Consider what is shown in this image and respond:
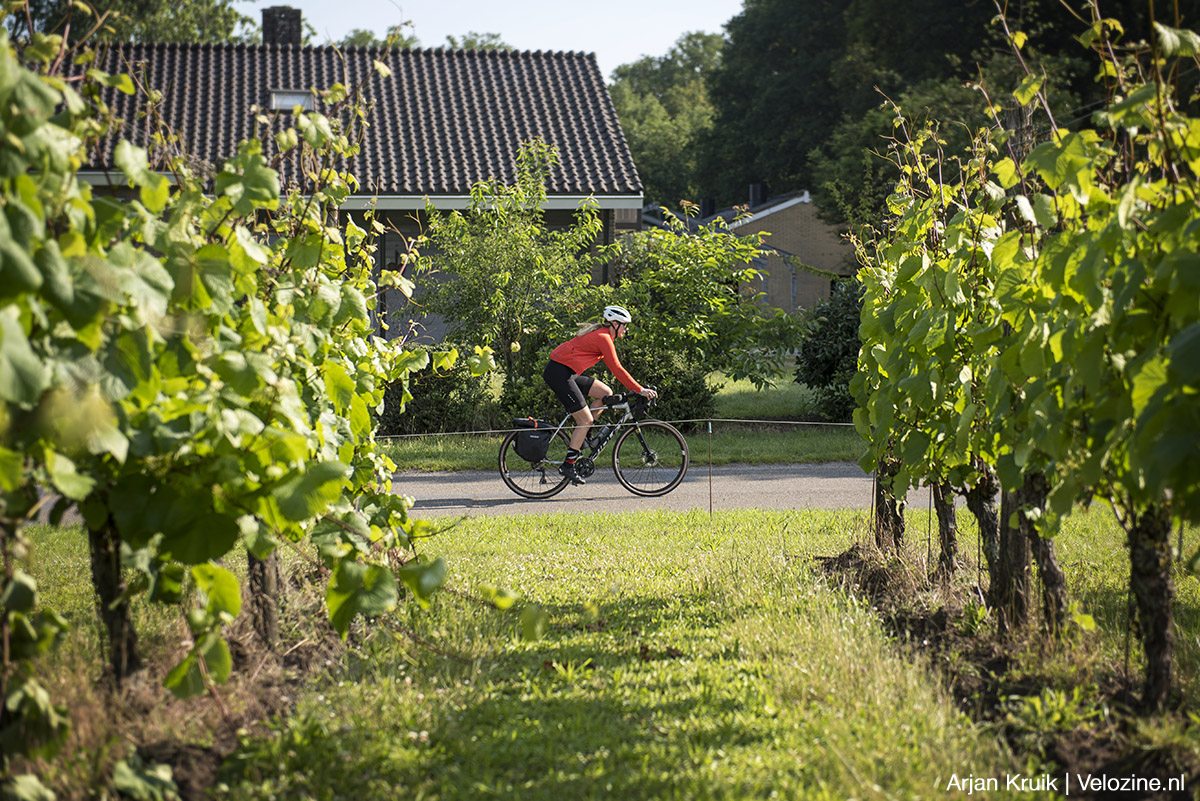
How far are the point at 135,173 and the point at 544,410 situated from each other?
33.5 feet

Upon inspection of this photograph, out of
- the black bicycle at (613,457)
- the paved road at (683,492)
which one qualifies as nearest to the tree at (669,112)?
the paved road at (683,492)

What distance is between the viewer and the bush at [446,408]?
12938 millimetres

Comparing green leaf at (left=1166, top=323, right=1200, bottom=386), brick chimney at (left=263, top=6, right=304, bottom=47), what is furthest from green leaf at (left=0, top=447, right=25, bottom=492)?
brick chimney at (left=263, top=6, right=304, bottom=47)

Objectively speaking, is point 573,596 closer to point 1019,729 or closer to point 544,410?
point 1019,729

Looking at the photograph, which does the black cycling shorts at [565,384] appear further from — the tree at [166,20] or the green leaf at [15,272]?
the tree at [166,20]

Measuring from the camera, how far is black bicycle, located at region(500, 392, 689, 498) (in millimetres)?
9312

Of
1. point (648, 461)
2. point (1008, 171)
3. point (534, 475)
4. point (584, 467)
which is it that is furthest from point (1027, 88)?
point (534, 475)

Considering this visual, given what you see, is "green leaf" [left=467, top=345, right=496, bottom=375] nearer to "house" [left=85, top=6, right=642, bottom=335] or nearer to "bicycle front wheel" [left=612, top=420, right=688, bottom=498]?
"bicycle front wheel" [left=612, top=420, right=688, bottom=498]

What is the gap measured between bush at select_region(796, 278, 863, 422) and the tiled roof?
457 centimetres

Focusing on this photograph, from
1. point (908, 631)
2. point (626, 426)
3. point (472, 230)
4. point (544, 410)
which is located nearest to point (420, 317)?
point (472, 230)

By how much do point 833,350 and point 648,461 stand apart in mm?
5281

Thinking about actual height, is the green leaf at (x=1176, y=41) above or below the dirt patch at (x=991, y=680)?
above

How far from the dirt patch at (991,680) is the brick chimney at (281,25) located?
21925 millimetres

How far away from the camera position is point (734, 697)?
12.2 ft
